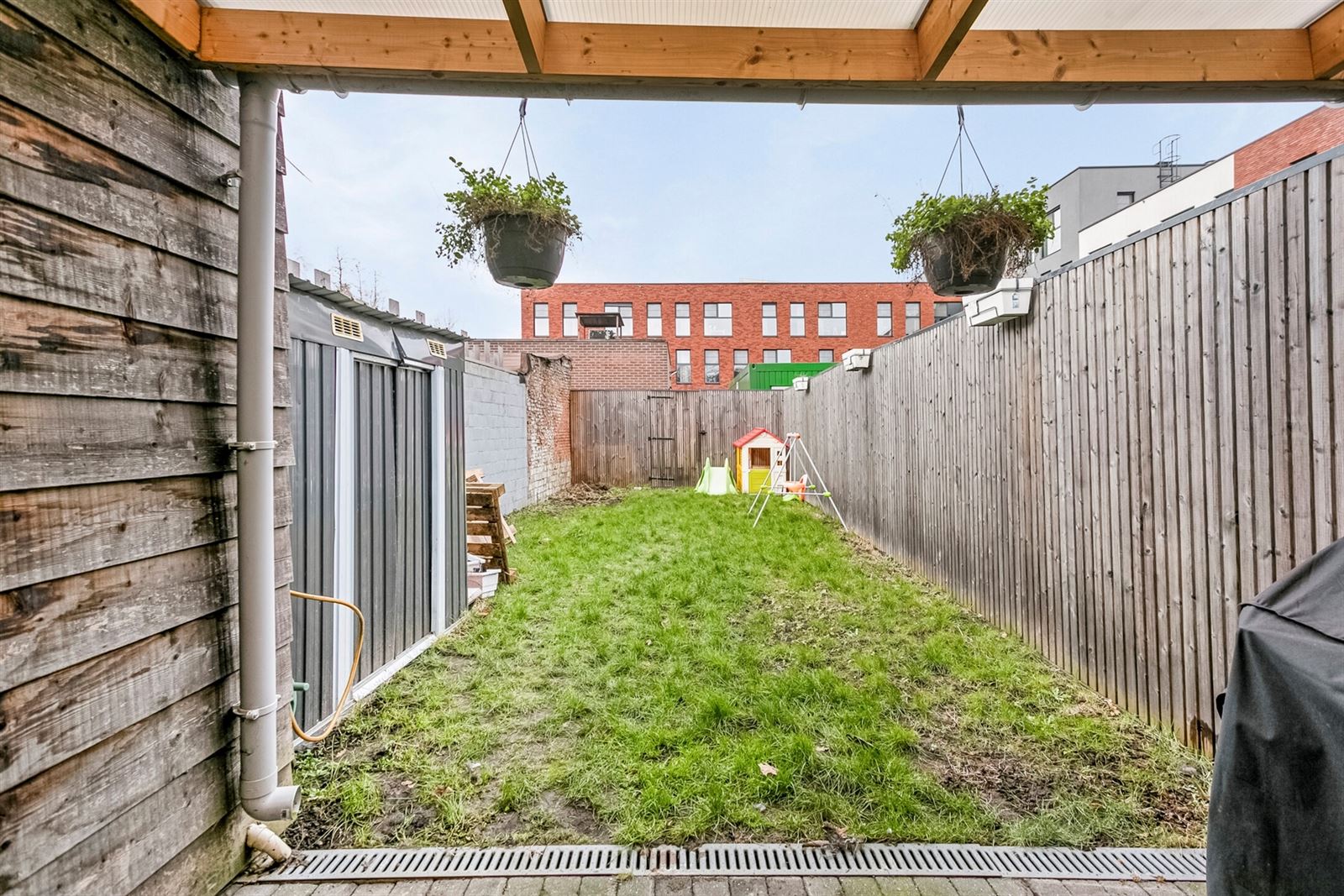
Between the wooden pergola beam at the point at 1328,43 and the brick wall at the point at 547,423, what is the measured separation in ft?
26.1

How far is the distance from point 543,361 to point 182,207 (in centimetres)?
811

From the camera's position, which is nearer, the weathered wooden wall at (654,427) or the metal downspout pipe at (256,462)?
the metal downspout pipe at (256,462)

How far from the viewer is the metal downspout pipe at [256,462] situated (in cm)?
163

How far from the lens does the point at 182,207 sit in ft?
5.01

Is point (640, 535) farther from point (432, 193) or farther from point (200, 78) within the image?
point (200, 78)

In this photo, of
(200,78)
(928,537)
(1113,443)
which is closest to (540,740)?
(200,78)

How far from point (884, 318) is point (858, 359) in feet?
66.5

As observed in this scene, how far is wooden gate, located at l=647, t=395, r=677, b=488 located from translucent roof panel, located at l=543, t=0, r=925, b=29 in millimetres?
9925

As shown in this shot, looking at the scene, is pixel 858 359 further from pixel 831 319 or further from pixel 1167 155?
pixel 831 319

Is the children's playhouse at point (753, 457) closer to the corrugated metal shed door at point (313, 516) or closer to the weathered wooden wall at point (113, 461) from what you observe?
the corrugated metal shed door at point (313, 516)

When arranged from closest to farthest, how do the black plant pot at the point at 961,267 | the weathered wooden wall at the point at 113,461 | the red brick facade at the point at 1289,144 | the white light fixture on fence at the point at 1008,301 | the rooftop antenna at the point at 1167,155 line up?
the weathered wooden wall at the point at 113,461 → the black plant pot at the point at 961,267 → the white light fixture on fence at the point at 1008,301 → the red brick facade at the point at 1289,144 → the rooftop antenna at the point at 1167,155

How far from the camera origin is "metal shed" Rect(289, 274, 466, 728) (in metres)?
2.38

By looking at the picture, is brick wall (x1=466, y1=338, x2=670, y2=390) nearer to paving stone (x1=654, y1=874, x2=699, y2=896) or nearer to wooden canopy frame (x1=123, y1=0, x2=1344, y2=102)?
wooden canopy frame (x1=123, y1=0, x2=1344, y2=102)

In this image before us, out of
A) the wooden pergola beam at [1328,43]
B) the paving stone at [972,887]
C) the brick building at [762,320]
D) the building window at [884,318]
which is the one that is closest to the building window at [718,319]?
the brick building at [762,320]
